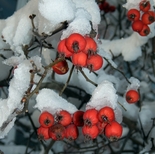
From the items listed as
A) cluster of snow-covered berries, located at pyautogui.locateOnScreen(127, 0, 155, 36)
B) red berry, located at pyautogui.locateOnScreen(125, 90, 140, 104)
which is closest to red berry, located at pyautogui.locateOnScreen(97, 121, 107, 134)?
red berry, located at pyautogui.locateOnScreen(125, 90, 140, 104)

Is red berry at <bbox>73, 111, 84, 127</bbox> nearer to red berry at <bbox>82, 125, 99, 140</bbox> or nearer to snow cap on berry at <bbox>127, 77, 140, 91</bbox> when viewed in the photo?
red berry at <bbox>82, 125, 99, 140</bbox>

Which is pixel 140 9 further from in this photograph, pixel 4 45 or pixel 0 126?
pixel 0 126

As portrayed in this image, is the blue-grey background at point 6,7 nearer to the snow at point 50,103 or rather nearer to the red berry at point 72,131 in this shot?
the snow at point 50,103

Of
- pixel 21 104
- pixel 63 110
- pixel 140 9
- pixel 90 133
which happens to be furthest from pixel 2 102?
pixel 140 9

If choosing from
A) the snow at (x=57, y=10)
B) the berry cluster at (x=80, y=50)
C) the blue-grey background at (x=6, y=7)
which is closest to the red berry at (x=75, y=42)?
the berry cluster at (x=80, y=50)

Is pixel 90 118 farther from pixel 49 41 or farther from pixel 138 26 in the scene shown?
pixel 138 26

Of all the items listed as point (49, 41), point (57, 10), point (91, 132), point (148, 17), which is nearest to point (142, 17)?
point (148, 17)
